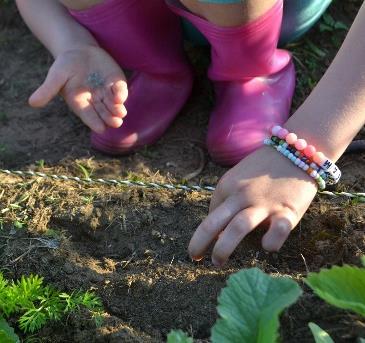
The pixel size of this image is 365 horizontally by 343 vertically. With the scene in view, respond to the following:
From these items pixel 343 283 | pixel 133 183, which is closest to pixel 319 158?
pixel 343 283

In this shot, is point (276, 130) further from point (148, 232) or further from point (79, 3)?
point (79, 3)

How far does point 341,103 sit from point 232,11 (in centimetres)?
35

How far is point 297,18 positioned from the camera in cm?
183

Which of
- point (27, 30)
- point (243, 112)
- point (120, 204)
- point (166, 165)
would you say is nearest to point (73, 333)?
point (120, 204)

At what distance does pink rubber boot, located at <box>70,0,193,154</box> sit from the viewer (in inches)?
68.4

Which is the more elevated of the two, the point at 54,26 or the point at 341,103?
the point at 341,103

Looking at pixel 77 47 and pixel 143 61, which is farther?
pixel 143 61

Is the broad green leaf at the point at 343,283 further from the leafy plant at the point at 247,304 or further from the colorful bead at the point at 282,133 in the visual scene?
the colorful bead at the point at 282,133

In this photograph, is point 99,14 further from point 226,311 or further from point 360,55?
point 226,311

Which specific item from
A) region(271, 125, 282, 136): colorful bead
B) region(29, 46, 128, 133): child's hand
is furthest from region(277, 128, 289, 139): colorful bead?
region(29, 46, 128, 133): child's hand

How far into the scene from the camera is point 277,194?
1291mm

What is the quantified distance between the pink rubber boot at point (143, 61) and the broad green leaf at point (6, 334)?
2.18 feet

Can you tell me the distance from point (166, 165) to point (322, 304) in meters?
0.70

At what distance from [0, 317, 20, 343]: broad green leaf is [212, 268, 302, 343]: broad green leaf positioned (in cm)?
38
